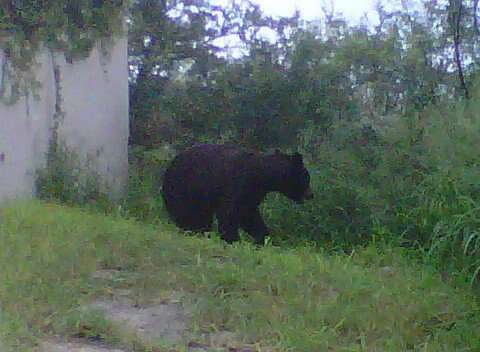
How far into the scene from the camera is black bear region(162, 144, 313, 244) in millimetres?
7883

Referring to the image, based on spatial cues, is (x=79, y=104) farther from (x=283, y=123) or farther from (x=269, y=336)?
(x=269, y=336)

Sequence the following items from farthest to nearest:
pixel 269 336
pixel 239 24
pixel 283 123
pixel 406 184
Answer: pixel 239 24 < pixel 283 123 < pixel 406 184 < pixel 269 336

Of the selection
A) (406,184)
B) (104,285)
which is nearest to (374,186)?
(406,184)

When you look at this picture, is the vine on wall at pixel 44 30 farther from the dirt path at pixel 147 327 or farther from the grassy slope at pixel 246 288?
the dirt path at pixel 147 327

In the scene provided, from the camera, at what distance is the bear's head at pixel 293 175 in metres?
8.02

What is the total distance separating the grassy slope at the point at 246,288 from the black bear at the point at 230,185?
971 mm

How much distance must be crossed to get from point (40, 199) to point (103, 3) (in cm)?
217

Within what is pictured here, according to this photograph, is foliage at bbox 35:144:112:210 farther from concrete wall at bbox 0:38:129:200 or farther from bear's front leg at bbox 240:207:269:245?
bear's front leg at bbox 240:207:269:245

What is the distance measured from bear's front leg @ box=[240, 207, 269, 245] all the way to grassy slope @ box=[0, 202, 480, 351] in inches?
39.8

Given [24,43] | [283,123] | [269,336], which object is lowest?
[269,336]

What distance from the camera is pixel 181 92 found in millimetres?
10773

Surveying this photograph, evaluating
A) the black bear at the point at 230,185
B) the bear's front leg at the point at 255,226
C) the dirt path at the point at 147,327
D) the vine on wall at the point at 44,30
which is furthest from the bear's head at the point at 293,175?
the dirt path at the point at 147,327

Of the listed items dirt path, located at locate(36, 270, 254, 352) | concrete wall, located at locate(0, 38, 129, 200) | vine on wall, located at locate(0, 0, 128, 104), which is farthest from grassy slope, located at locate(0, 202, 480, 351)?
vine on wall, located at locate(0, 0, 128, 104)

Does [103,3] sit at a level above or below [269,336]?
above
